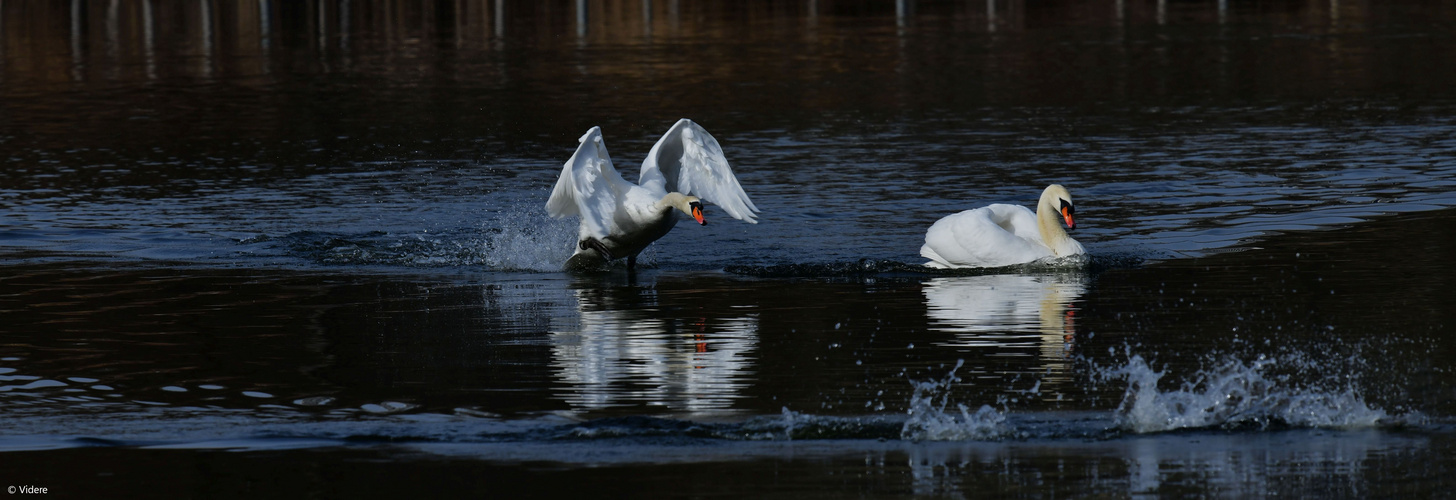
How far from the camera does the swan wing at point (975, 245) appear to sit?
12.1 metres

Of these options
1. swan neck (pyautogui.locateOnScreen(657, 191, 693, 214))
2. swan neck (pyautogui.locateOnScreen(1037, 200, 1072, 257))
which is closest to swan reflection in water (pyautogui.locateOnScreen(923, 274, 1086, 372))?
swan neck (pyautogui.locateOnScreen(1037, 200, 1072, 257))

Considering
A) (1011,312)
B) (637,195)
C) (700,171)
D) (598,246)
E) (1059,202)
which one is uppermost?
(700,171)

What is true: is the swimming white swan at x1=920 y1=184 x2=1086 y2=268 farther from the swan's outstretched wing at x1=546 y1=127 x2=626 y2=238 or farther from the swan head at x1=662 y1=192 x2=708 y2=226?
the swan's outstretched wing at x1=546 y1=127 x2=626 y2=238

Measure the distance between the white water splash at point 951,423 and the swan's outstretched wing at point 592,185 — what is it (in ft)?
15.8

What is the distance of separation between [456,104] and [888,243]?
13.6 metres

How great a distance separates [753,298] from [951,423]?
12.6 feet

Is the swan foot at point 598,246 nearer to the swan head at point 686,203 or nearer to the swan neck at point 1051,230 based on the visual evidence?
the swan head at point 686,203

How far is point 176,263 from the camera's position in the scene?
42.8 ft

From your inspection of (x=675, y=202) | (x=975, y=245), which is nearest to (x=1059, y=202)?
(x=975, y=245)

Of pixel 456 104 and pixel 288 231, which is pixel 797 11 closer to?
pixel 456 104

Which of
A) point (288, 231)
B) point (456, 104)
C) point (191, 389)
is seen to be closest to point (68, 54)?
point (456, 104)

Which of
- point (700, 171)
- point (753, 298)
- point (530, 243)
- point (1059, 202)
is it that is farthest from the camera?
point (530, 243)

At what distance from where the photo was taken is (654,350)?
9.60 meters

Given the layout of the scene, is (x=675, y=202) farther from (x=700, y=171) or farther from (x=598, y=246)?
(x=598, y=246)
